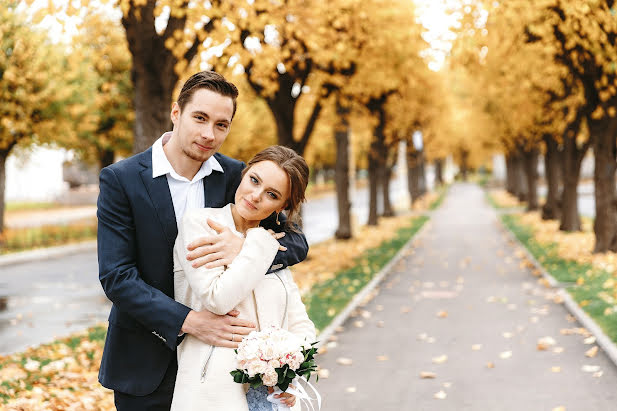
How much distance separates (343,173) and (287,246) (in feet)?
60.6

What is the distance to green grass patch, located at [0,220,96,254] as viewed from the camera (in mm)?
22280

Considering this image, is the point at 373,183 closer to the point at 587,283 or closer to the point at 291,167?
the point at 587,283

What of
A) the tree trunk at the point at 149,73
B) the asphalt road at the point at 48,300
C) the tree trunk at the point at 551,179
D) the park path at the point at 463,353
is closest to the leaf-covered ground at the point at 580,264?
the park path at the point at 463,353

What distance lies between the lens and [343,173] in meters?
21.4

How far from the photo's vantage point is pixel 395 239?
22.7 m

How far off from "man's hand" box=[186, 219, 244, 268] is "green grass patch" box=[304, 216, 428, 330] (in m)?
6.58

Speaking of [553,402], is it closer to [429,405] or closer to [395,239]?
[429,405]

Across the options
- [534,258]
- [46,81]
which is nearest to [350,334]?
[534,258]

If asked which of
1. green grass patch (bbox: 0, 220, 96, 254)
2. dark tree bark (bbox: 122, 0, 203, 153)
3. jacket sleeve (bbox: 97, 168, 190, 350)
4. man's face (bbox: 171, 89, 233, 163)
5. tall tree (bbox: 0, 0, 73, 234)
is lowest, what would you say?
green grass patch (bbox: 0, 220, 96, 254)

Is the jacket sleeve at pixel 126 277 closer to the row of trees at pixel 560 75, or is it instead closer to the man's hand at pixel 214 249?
the man's hand at pixel 214 249

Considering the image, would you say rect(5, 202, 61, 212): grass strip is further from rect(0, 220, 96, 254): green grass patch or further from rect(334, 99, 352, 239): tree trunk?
rect(334, 99, 352, 239): tree trunk

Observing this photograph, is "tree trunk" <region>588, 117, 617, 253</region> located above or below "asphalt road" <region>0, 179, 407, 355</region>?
above

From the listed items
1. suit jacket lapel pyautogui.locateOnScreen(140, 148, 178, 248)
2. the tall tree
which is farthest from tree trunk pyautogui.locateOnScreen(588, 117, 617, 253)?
the tall tree

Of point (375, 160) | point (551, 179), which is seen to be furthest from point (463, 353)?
point (375, 160)
